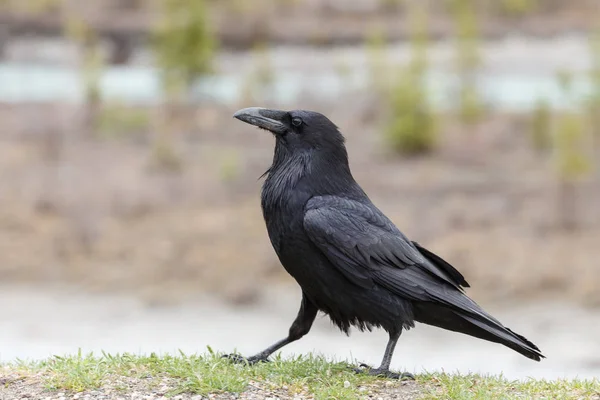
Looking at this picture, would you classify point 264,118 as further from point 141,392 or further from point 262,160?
point 262,160

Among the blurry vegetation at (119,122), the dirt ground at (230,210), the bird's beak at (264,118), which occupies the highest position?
the blurry vegetation at (119,122)

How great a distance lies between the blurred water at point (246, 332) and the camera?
37.6ft

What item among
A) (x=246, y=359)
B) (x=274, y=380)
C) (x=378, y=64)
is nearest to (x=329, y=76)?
(x=378, y=64)

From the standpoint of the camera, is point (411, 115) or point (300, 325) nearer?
point (300, 325)

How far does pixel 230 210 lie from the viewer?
15883 mm

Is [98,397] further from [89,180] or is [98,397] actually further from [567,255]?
[89,180]

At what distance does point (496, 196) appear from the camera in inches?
618

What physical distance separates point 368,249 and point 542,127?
11.6 metres

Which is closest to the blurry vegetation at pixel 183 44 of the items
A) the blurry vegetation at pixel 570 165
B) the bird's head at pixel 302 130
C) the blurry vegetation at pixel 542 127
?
the blurry vegetation at pixel 542 127

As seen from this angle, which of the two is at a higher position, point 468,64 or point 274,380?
point 468,64

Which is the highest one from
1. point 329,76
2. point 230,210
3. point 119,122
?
point 329,76

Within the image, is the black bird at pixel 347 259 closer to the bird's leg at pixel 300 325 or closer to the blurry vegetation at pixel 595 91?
the bird's leg at pixel 300 325

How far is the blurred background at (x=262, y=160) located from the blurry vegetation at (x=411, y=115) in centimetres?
4

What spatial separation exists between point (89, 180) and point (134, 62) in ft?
19.3
